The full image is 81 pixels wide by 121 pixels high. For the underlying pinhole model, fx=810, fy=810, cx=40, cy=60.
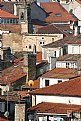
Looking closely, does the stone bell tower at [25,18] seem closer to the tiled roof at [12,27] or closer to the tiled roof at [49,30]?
the tiled roof at [12,27]

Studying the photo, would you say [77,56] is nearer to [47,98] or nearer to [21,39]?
[47,98]

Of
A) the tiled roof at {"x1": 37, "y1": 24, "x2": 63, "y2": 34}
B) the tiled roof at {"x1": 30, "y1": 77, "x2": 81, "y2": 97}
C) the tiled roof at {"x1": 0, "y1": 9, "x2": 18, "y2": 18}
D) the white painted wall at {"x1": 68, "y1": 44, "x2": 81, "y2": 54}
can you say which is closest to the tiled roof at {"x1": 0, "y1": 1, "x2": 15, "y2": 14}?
the tiled roof at {"x1": 0, "y1": 9, "x2": 18, "y2": 18}

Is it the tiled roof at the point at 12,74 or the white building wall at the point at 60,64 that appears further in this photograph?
the white building wall at the point at 60,64

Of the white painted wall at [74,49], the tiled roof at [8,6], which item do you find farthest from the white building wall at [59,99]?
the tiled roof at [8,6]

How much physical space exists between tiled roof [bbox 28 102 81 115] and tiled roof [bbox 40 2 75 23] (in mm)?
64143

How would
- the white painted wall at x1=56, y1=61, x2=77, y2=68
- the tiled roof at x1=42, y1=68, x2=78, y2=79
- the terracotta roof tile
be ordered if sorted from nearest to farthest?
the tiled roof at x1=42, y1=68, x2=78, y2=79
the white painted wall at x1=56, y1=61, x2=77, y2=68
the terracotta roof tile

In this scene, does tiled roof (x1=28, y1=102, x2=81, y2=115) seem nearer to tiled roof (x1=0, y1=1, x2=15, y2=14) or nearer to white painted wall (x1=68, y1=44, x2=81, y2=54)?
white painted wall (x1=68, y1=44, x2=81, y2=54)

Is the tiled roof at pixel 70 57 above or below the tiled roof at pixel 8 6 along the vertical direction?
below

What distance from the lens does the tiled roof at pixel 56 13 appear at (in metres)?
110

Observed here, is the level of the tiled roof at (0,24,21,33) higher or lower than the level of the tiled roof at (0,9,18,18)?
lower

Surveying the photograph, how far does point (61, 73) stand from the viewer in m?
56.4

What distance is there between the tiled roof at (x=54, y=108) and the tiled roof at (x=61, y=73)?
25.4 ft

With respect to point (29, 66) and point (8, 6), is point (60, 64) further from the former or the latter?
point (8, 6)

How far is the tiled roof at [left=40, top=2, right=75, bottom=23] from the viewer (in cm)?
11025
